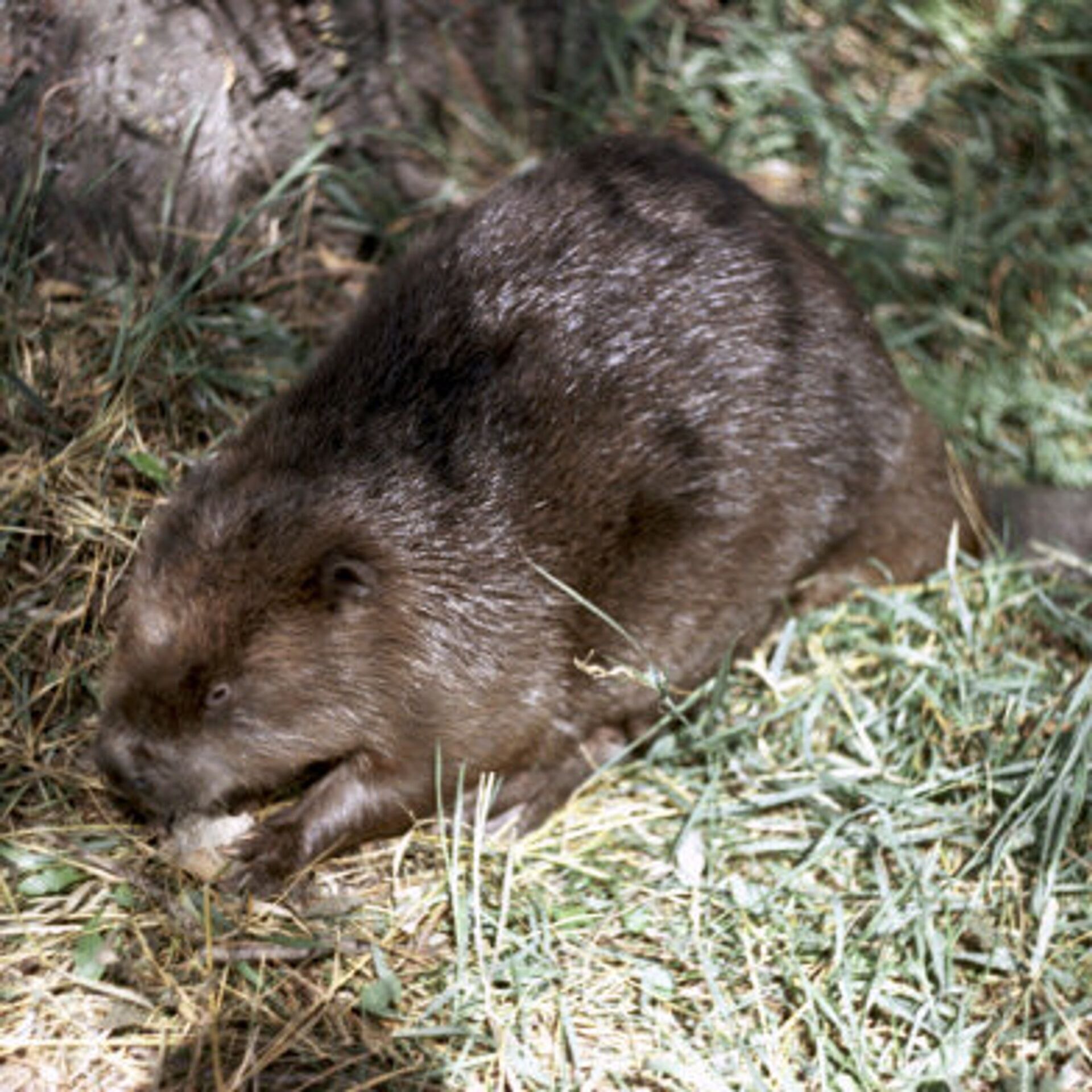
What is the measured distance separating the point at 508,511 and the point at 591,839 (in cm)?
91

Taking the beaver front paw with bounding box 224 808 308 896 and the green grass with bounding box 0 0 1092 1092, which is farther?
the beaver front paw with bounding box 224 808 308 896

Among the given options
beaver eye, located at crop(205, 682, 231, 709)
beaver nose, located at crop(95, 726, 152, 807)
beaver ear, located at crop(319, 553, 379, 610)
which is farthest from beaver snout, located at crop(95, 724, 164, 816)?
beaver ear, located at crop(319, 553, 379, 610)

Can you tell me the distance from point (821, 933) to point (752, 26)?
3345 mm

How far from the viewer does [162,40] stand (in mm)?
4129

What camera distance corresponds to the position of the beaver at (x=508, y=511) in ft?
11.0

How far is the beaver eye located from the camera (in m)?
3.30

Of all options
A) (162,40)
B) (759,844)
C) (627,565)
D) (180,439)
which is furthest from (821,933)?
(162,40)

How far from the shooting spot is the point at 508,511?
11.9 ft

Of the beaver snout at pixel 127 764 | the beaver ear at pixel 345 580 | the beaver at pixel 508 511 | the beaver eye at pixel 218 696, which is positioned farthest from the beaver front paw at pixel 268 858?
the beaver ear at pixel 345 580

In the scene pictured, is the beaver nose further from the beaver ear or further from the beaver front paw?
the beaver ear

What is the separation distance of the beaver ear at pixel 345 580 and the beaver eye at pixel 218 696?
0.30 meters

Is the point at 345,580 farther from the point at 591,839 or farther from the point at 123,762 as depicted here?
the point at 591,839

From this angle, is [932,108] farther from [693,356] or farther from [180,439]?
[180,439]

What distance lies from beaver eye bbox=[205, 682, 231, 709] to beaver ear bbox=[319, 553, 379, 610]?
30 centimetres
